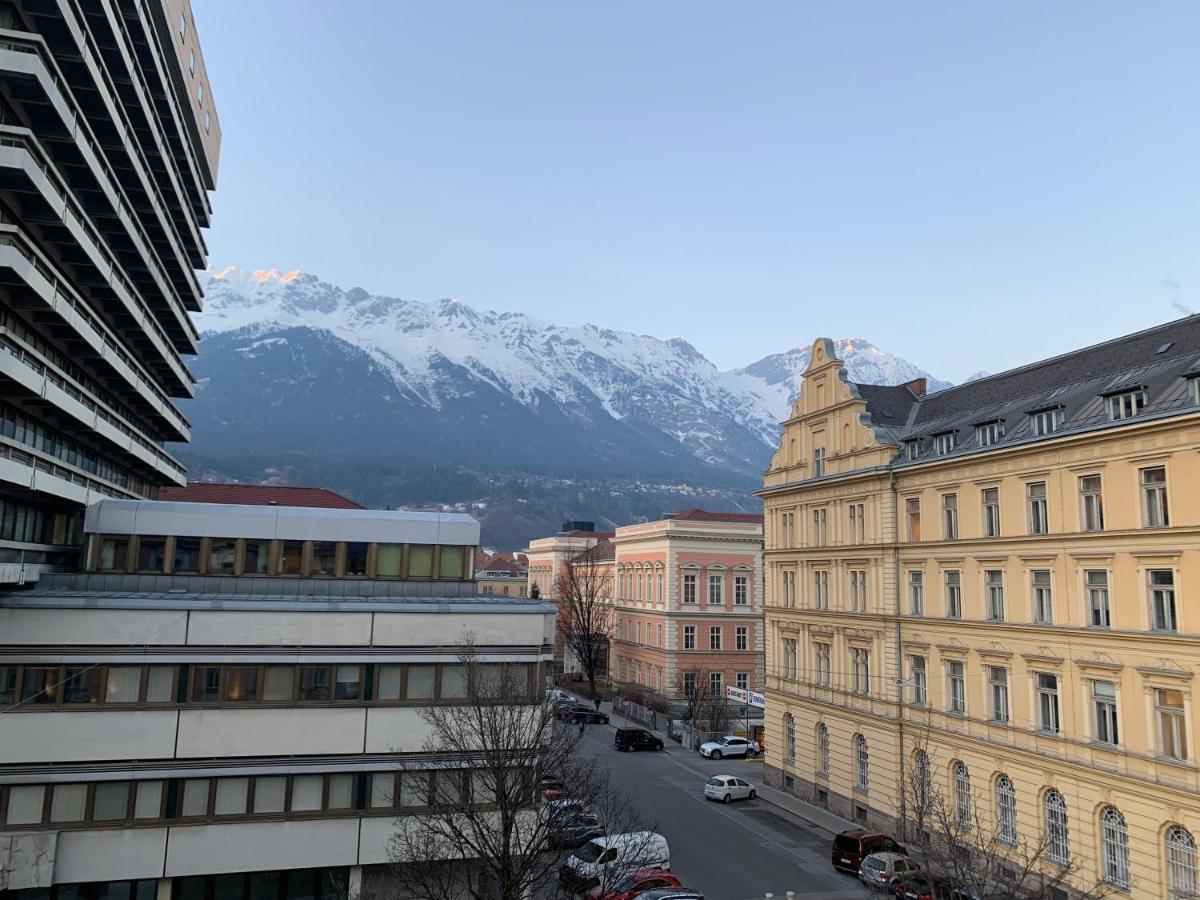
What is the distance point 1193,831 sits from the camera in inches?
1031

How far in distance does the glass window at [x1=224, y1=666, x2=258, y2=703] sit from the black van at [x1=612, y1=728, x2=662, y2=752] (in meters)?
39.2

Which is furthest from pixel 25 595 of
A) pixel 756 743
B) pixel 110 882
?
pixel 756 743

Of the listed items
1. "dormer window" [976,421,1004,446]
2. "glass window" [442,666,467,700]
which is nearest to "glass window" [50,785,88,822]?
"glass window" [442,666,467,700]

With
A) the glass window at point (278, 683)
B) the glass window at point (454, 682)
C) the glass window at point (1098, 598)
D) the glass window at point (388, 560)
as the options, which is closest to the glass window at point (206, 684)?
the glass window at point (278, 683)

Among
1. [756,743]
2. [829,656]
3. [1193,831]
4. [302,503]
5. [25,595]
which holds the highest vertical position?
[302,503]

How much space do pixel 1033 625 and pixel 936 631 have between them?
6025 millimetres

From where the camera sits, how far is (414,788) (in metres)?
27.7

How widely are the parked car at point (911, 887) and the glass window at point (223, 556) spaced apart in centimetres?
2767

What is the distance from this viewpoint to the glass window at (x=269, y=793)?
27328 millimetres

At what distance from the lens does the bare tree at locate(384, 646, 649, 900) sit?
81.0 ft

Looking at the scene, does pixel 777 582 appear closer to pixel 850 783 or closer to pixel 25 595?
pixel 850 783

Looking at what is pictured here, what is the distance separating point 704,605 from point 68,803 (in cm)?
5698

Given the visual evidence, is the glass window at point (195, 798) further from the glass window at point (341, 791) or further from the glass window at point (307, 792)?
the glass window at point (341, 791)

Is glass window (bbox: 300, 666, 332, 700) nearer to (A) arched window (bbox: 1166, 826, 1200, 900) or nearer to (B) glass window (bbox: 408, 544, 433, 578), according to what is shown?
(B) glass window (bbox: 408, 544, 433, 578)
